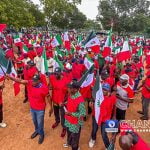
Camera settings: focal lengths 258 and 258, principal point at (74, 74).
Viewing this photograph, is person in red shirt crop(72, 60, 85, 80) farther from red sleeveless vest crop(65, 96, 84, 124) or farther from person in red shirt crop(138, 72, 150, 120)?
red sleeveless vest crop(65, 96, 84, 124)

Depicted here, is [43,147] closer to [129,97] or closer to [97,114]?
[97,114]

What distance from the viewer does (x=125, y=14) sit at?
167 ft

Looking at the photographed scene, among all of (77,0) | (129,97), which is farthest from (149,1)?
(129,97)

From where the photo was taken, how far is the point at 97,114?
578 centimetres

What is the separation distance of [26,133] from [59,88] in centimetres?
172

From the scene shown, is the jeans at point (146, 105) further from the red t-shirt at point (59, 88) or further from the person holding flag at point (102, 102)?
the red t-shirt at point (59, 88)

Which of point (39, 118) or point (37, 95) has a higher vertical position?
point (37, 95)

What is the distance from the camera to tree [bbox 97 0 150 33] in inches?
1910

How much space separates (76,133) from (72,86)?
1.13 m

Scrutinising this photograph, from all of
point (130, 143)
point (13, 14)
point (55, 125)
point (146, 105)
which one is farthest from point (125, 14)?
point (130, 143)

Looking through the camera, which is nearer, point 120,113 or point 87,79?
point 120,113

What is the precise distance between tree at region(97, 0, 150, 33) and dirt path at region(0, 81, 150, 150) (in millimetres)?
40783

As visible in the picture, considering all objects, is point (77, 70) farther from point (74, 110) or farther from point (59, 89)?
point (74, 110)

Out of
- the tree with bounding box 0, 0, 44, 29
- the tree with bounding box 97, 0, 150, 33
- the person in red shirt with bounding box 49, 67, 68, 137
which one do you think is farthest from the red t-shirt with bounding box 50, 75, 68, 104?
the tree with bounding box 97, 0, 150, 33
